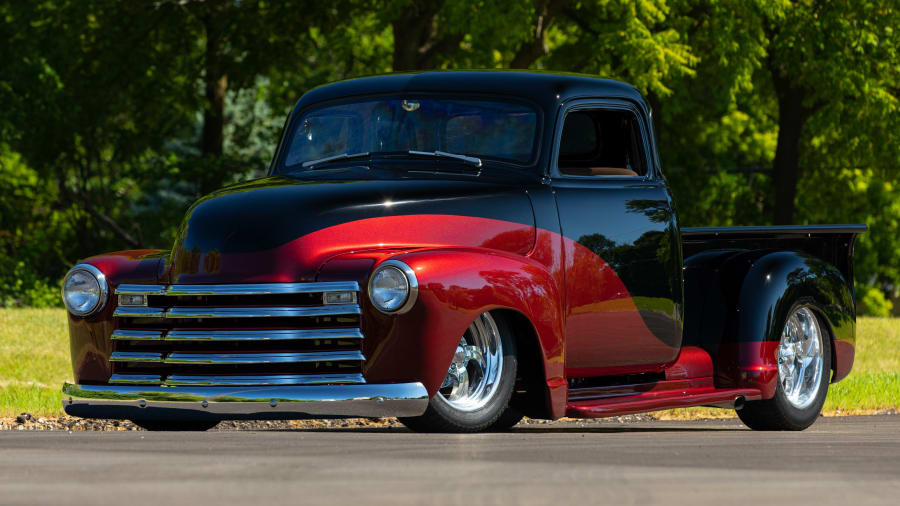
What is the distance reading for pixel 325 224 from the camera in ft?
24.7

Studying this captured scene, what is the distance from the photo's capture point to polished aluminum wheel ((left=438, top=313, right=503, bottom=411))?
7.69 m

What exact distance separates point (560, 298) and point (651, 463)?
1.95m

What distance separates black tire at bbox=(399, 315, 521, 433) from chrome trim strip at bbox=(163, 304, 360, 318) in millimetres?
641

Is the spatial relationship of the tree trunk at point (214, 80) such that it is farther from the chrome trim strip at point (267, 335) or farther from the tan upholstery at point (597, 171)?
the chrome trim strip at point (267, 335)

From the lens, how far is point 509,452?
6.74 metres

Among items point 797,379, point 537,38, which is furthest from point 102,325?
point 537,38

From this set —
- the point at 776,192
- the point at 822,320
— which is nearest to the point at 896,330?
the point at 776,192

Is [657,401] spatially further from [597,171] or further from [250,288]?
[250,288]

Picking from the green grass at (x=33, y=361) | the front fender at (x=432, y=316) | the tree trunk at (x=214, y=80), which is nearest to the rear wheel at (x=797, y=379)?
the front fender at (x=432, y=316)

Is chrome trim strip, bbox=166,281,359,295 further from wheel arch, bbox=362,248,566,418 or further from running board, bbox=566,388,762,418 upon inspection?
running board, bbox=566,388,762,418

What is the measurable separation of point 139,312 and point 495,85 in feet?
7.94

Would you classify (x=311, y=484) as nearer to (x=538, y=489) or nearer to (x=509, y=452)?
(x=538, y=489)

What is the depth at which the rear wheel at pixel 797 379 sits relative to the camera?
998 centimetres

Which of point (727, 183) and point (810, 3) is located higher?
point (810, 3)
